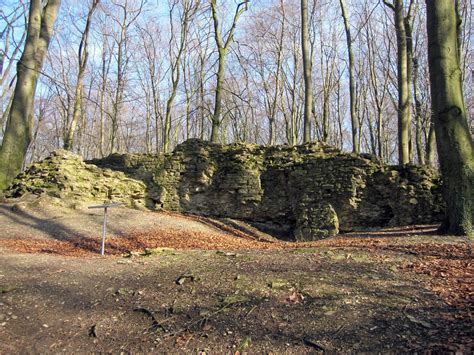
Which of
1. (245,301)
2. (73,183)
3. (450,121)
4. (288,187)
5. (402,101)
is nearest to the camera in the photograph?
(245,301)

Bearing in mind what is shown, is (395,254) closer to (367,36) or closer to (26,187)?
(26,187)

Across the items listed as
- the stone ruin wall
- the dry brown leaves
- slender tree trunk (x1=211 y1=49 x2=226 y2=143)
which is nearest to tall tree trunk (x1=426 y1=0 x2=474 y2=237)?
the dry brown leaves

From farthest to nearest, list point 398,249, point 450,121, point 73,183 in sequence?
point 73,183 < point 450,121 < point 398,249

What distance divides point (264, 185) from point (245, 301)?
33.0ft

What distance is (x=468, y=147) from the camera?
22.2 feet

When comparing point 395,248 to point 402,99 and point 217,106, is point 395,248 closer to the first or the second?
point 402,99

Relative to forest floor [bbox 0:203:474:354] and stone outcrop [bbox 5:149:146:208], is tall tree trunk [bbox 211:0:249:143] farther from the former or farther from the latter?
forest floor [bbox 0:203:474:354]

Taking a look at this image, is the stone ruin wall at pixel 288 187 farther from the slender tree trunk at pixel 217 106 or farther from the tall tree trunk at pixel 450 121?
the tall tree trunk at pixel 450 121

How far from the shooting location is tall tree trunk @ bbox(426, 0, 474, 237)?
6.63 m

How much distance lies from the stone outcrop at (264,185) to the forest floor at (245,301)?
6154 millimetres

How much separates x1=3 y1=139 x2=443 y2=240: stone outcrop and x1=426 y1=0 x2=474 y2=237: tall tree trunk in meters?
4.81

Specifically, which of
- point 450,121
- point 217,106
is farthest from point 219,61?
point 450,121

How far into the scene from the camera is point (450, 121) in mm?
6820

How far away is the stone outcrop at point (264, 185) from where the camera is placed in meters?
11.7
